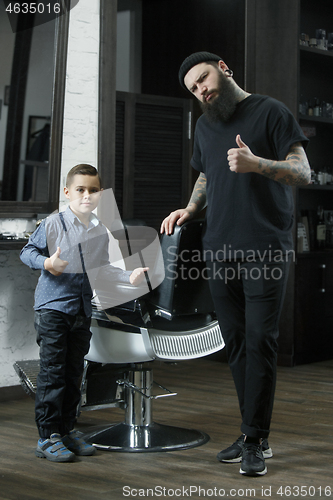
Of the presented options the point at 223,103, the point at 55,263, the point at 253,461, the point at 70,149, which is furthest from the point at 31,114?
the point at 253,461

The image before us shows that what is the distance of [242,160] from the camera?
1.98 m

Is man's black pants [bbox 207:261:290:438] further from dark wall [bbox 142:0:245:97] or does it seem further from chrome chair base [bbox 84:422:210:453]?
dark wall [bbox 142:0:245:97]

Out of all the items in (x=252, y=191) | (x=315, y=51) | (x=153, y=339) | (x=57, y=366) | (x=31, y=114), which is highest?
(x=315, y=51)

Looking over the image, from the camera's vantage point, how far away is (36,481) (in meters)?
2.10

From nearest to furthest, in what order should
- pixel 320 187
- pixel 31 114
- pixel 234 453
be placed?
pixel 234 453 → pixel 31 114 → pixel 320 187

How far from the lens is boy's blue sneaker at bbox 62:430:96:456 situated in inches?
92.9

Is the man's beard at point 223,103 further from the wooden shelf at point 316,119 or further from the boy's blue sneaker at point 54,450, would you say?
the wooden shelf at point 316,119

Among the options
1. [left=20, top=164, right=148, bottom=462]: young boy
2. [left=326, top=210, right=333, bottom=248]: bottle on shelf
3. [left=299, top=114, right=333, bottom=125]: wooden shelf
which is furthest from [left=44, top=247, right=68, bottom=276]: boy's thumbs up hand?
[left=326, top=210, right=333, bottom=248]: bottle on shelf

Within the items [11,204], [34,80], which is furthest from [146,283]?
[34,80]

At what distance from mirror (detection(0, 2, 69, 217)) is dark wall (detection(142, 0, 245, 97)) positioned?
4.37ft

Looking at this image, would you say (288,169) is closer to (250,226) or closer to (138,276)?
(250,226)

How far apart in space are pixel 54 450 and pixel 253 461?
2.31 ft

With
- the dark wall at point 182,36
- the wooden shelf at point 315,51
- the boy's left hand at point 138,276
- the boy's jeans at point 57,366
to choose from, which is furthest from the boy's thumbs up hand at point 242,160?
the wooden shelf at point 315,51

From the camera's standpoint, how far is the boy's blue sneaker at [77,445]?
2359 millimetres
